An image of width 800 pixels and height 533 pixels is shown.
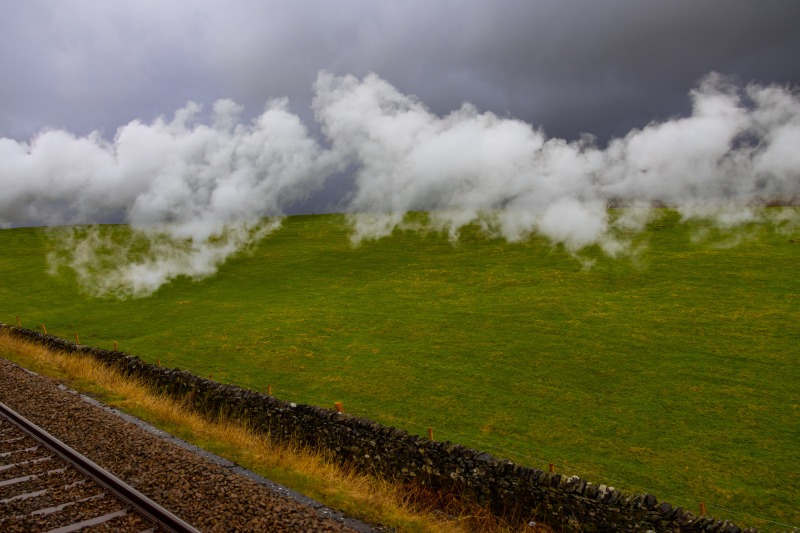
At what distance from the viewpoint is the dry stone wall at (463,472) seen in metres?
11.6

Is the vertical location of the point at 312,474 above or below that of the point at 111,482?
below

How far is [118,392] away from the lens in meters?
22.5

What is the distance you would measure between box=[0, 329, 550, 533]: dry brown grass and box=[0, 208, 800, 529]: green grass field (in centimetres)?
675

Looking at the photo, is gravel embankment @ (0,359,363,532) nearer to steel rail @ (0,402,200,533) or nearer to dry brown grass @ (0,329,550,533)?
steel rail @ (0,402,200,533)

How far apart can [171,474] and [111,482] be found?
1.30 metres

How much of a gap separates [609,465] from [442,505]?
331 inches

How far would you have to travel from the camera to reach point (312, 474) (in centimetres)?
1512

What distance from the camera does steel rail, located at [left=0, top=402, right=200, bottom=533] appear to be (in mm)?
10008

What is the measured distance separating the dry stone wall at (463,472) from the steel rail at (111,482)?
6.96 m

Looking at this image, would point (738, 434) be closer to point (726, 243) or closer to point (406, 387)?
point (406, 387)

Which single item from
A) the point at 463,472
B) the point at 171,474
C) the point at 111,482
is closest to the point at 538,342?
the point at 463,472

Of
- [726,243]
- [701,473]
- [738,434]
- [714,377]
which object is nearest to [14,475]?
[701,473]

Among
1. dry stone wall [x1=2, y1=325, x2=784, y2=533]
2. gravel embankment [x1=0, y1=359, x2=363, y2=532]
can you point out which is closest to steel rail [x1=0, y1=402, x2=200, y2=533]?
gravel embankment [x1=0, y1=359, x2=363, y2=532]

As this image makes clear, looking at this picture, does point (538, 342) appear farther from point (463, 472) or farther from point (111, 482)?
point (111, 482)
